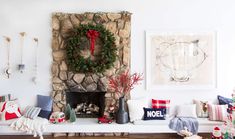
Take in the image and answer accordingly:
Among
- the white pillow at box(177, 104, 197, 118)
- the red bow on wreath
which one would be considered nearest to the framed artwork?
the white pillow at box(177, 104, 197, 118)

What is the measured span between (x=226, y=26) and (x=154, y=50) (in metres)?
1.39

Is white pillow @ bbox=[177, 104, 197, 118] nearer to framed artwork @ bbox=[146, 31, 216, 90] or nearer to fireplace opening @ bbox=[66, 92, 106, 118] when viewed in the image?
framed artwork @ bbox=[146, 31, 216, 90]

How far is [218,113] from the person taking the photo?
4.39 m

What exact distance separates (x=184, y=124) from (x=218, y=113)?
2.09ft

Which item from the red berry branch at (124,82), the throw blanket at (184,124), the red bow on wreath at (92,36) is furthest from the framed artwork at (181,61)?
the red bow on wreath at (92,36)

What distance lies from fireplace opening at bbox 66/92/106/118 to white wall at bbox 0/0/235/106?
1.66ft

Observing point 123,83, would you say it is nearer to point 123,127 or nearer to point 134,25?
point 123,127

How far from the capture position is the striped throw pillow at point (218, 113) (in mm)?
4375

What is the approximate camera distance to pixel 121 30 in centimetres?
464

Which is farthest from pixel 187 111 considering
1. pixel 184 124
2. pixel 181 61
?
pixel 181 61

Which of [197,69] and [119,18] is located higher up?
[119,18]

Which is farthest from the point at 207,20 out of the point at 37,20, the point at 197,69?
the point at 37,20

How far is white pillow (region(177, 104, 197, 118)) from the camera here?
450cm

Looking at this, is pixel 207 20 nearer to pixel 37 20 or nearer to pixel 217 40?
pixel 217 40
